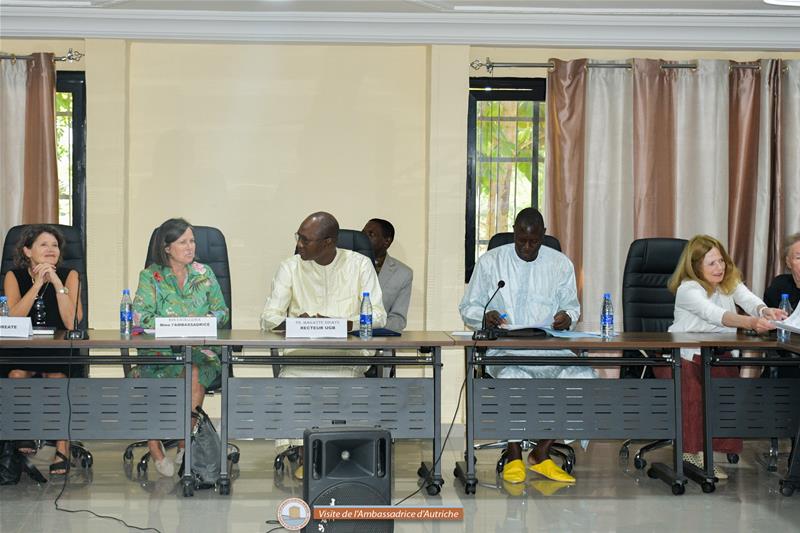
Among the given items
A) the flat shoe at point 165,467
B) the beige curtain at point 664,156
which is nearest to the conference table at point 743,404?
the beige curtain at point 664,156

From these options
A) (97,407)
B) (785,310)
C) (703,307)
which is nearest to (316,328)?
(97,407)

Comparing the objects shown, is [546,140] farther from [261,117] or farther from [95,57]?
[95,57]

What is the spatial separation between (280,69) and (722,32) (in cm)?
284

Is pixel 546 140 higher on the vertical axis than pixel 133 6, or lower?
lower

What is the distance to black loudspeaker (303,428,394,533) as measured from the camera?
317cm

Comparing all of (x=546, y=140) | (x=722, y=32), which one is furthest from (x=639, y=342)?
(x=722, y=32)

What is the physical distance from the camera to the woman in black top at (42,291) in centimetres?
467

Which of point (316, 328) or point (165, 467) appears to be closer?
point (316, 328)

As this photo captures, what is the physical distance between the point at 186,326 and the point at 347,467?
134cm

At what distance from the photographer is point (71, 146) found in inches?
246

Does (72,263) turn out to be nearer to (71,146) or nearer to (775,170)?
(71,146)

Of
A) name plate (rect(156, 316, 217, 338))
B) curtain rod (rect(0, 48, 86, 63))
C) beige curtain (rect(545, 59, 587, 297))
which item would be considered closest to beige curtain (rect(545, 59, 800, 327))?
beige curtain (rect(545, 59, 587, 297))

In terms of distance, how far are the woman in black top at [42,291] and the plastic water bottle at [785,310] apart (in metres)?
3.43

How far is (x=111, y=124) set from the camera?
238 inches
